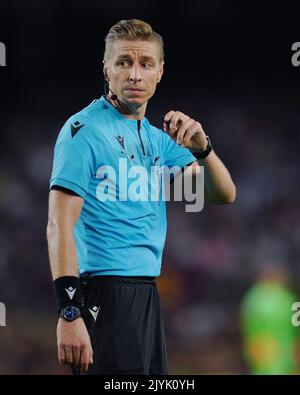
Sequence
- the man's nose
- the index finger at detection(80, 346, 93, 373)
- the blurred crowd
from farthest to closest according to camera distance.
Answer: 1. the blurred crowd
2. the man's nose
3. the index finger at detection(80, 346, 93, 373)

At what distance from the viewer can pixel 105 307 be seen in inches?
129

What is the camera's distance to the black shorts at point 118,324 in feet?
10.6

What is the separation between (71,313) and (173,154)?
3.71ft

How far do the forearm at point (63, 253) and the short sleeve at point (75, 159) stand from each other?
7.9 inches

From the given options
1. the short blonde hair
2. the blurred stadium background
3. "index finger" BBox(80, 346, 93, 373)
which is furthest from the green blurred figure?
"index finger" BBox(80, 346, 93, 373)

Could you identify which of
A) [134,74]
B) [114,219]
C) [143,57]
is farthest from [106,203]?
[143,57]

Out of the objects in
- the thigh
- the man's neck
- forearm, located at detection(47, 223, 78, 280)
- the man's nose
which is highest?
the man's nose

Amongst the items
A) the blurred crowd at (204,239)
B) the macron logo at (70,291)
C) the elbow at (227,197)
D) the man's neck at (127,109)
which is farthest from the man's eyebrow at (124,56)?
the blurred crowd at (204,239)

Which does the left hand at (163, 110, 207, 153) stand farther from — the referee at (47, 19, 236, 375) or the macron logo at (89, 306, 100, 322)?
the macron logo at (89, 306, 100, 322)

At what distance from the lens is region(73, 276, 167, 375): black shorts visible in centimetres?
322

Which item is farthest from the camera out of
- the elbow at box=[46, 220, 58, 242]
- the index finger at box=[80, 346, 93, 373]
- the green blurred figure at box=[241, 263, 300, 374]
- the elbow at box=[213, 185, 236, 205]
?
the green blurred figure at box=[241, 263, 300, 374]

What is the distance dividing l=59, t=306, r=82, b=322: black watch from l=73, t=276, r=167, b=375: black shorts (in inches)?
10.4

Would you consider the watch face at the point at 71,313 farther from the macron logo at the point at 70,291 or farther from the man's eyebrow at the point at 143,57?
the man's eyebrow at the point at 143,57

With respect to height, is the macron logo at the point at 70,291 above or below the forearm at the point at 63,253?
below
